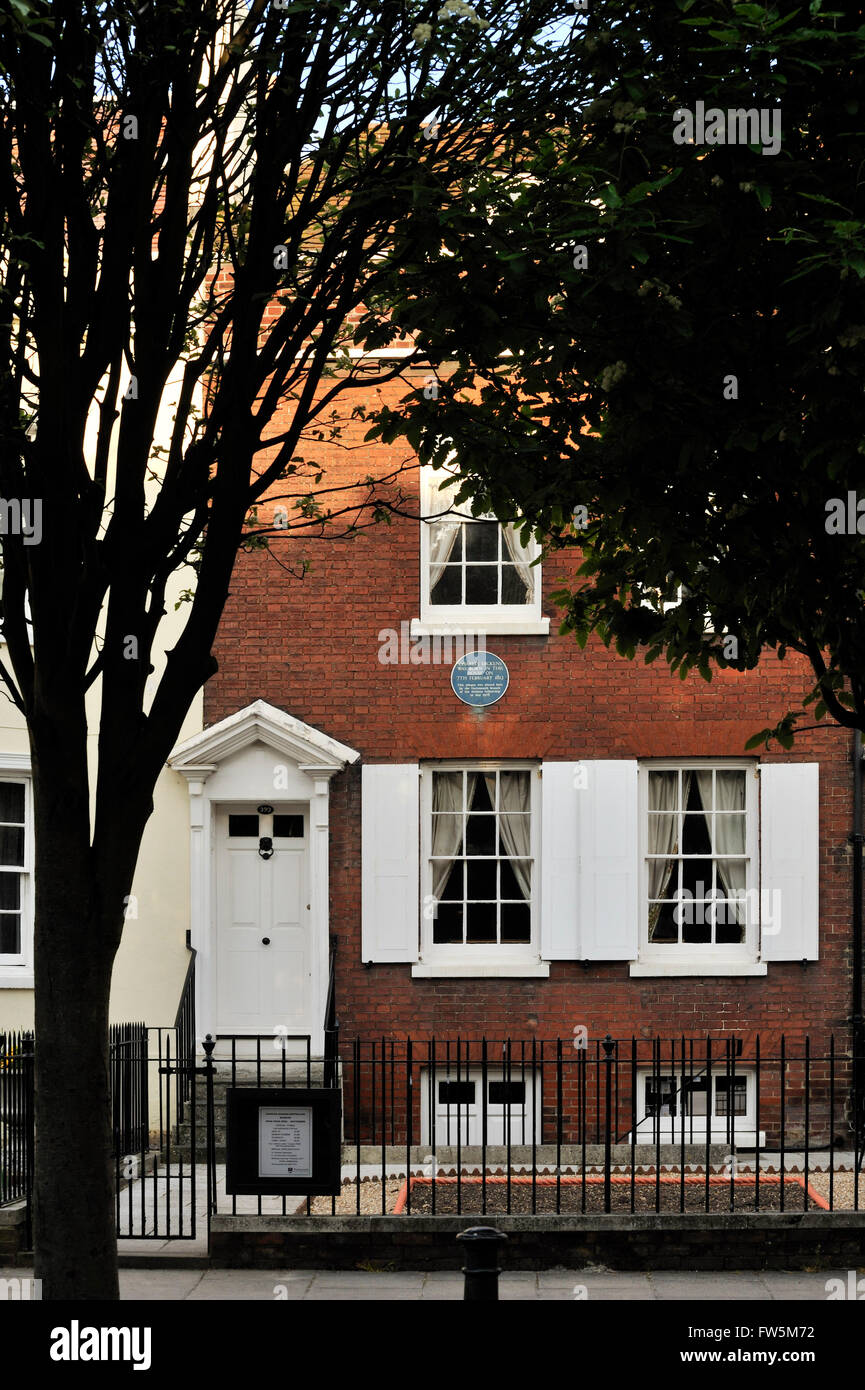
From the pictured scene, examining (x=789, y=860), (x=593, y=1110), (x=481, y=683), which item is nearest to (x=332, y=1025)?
(x=593, y=1110)

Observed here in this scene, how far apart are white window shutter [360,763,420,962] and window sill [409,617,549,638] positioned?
1.35 metres

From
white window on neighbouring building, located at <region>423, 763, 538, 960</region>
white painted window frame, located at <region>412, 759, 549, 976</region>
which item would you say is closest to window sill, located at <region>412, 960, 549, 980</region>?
white painted window frame, located at <region>412, 759, 549, 976</region>

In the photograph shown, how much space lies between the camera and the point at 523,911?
15.6 m

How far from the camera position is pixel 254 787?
50.3ft

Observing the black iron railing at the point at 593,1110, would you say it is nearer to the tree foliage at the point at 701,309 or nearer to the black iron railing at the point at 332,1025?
the black iron railing at the point at 332,1025

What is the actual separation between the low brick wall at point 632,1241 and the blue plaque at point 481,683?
654 centimetres

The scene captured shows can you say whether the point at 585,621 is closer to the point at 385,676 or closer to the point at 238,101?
the point at 238,101

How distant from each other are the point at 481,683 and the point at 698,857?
2.74 metres

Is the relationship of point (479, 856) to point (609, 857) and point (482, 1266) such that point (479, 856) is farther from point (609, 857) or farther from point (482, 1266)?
point (482, 1266)

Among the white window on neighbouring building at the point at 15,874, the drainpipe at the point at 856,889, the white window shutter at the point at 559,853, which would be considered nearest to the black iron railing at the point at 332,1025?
the white window shutter at the point at 559,853

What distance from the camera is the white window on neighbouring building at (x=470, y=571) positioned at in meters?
15.6

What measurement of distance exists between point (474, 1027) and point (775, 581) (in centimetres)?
894

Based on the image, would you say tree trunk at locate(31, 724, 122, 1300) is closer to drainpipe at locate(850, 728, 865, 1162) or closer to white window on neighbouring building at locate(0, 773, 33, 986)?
white window on neighbouring building at locate(0, 773, 33, 986)

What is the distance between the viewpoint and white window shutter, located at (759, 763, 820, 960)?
592 inches
